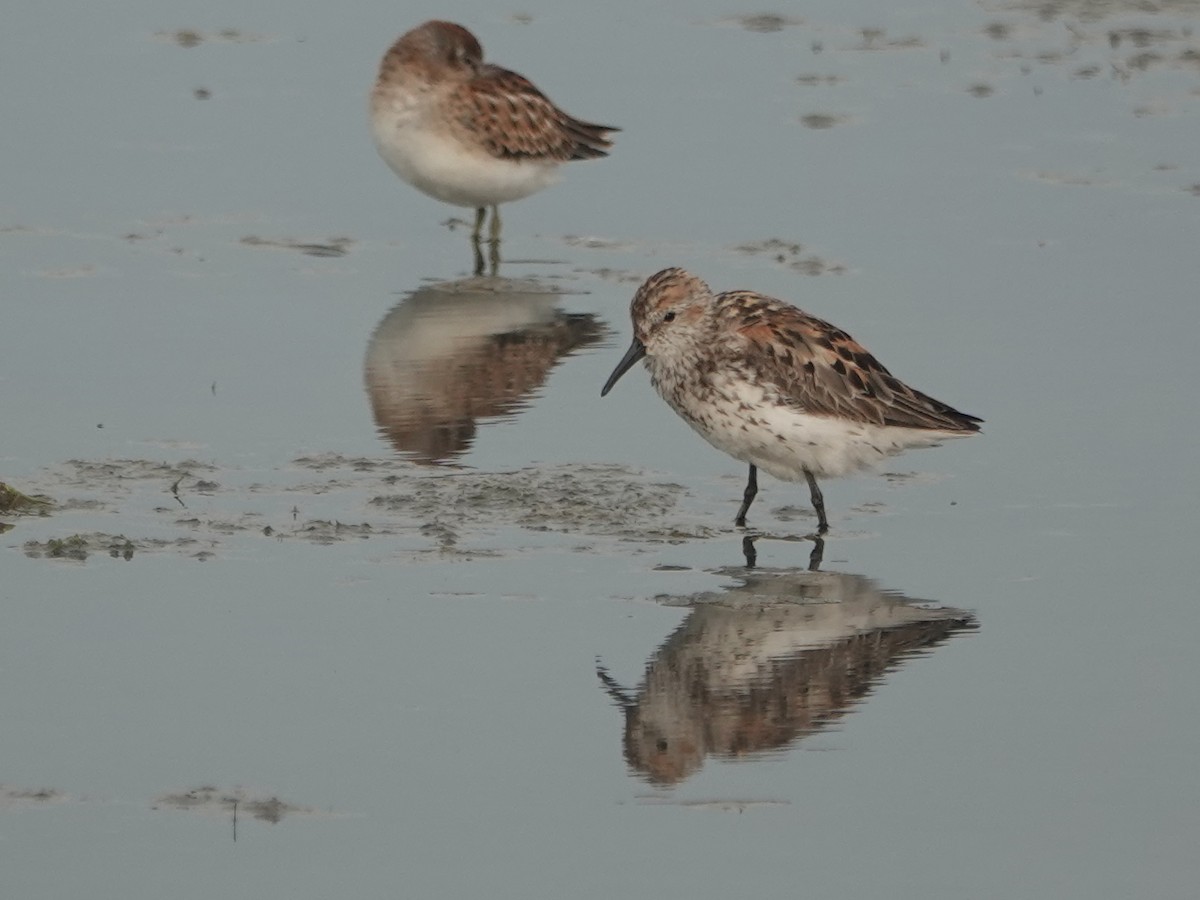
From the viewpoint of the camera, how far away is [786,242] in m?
15.7

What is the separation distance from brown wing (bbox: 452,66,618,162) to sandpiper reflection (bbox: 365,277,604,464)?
156cm

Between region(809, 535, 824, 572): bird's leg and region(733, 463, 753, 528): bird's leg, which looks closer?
region(809, 535, 824, 572): bird's leg

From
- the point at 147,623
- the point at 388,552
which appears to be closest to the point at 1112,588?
the point at 388,552

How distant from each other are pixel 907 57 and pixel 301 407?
961 centimetres

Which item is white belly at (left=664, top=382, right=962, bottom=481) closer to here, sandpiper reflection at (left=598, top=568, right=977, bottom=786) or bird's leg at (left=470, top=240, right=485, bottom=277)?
sandpiper reflection at (left=598, top=568, right=977, bottom=786)

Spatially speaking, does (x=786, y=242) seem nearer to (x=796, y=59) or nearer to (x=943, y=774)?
(x=796, y=59)

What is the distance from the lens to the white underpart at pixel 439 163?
640 inches

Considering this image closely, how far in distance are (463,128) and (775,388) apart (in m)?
6.09

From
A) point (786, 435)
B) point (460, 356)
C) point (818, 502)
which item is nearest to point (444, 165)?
point (460, 356)

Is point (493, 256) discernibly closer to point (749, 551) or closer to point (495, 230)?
point (495, 230)

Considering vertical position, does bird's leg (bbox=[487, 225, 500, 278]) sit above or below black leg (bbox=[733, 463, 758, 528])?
above

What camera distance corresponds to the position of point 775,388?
1094 cm

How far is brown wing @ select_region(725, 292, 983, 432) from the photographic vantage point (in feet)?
36.0

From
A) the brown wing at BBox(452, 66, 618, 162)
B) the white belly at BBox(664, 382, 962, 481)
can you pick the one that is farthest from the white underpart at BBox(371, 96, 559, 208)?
the white belly at BBox(664, 382, 962, 481)
